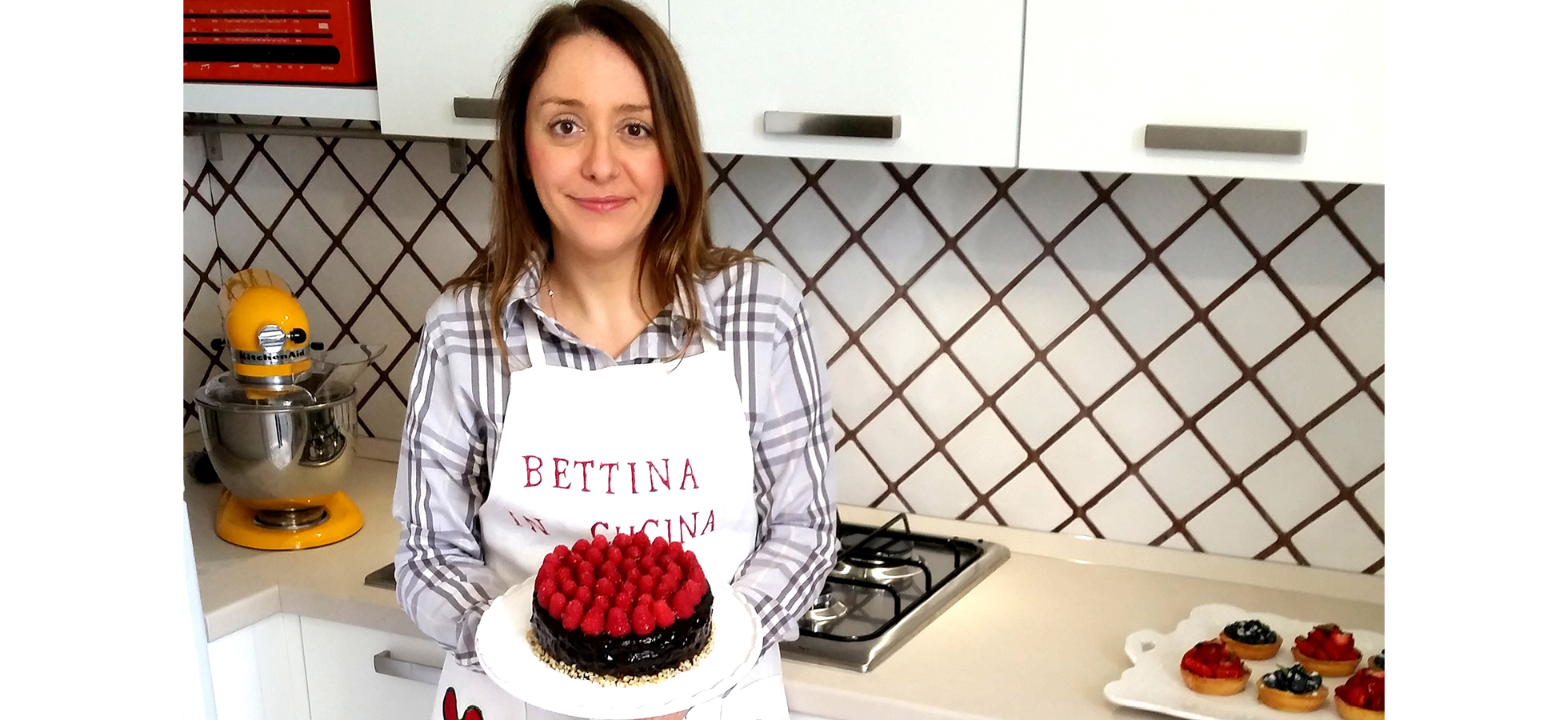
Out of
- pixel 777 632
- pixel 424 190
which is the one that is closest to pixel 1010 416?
pixel 777 632

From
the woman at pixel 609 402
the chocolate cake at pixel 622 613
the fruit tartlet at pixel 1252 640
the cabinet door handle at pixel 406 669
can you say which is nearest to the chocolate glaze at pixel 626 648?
the chocolate cake at pixel 622 613

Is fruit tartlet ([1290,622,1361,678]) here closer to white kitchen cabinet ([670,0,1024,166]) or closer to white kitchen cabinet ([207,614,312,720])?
white kitchen cabinet ([670,0,1024,166])

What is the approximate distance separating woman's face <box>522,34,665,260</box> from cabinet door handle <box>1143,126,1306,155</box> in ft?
1.50

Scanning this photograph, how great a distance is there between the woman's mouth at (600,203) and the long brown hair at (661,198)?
0.06m

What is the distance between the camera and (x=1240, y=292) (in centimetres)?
151

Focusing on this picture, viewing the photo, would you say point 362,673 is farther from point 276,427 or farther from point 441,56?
point 441,56

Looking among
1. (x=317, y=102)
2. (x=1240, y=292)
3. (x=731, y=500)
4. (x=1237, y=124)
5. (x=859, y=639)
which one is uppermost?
(x=317, y=102)

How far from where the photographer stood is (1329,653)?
1268 millimetres

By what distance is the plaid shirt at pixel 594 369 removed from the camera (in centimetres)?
124

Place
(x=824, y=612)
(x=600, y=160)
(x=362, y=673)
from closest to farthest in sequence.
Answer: (x=600, y=160) < (x=824, y=612) < (x=362, y=673)

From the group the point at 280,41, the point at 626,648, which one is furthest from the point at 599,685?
the point at 280,41

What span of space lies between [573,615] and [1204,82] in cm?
72
